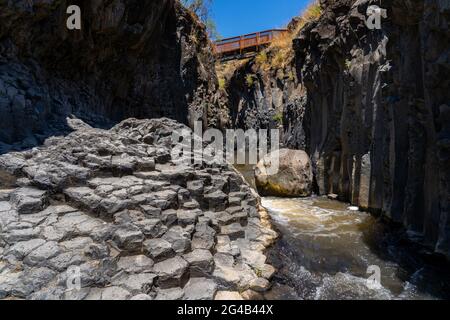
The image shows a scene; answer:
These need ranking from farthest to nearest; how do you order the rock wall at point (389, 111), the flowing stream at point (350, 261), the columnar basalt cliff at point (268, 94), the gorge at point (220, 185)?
1. the columnar basalt cliff at point (268, 94)
2. the rock wall at point (389, 111)
3. the flowing stream at point (350, 261)
4. the gorge at point (220, 185)

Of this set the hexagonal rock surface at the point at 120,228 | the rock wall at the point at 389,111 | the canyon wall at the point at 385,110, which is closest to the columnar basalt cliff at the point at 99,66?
the hexagonal rock surface at the point at 120,228

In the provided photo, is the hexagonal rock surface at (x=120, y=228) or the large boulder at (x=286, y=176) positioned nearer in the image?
the hexagonal rock surface at (x=120, y=228)

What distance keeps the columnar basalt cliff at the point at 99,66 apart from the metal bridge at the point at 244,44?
6699 mm

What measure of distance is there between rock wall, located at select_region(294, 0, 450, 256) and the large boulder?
0.98m

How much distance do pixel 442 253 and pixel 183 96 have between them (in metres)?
16.8

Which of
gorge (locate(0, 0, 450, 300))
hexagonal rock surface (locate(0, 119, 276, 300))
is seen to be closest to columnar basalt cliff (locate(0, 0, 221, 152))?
gorge (locate(0, 0, 450, 300))

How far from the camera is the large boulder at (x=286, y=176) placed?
12.0 m

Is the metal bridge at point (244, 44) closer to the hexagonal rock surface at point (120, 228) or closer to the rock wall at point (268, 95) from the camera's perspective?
the rock wall at point (268, 95)

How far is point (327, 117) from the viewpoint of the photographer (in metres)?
13.3

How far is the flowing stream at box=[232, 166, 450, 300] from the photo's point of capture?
5070 millimetres

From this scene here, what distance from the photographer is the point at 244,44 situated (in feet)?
96.4

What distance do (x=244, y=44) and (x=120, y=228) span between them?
27251mm

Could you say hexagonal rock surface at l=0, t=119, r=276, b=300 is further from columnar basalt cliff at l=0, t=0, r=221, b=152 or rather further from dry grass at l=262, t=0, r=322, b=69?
dry grass at l=262, t=0, r=322, b=69
